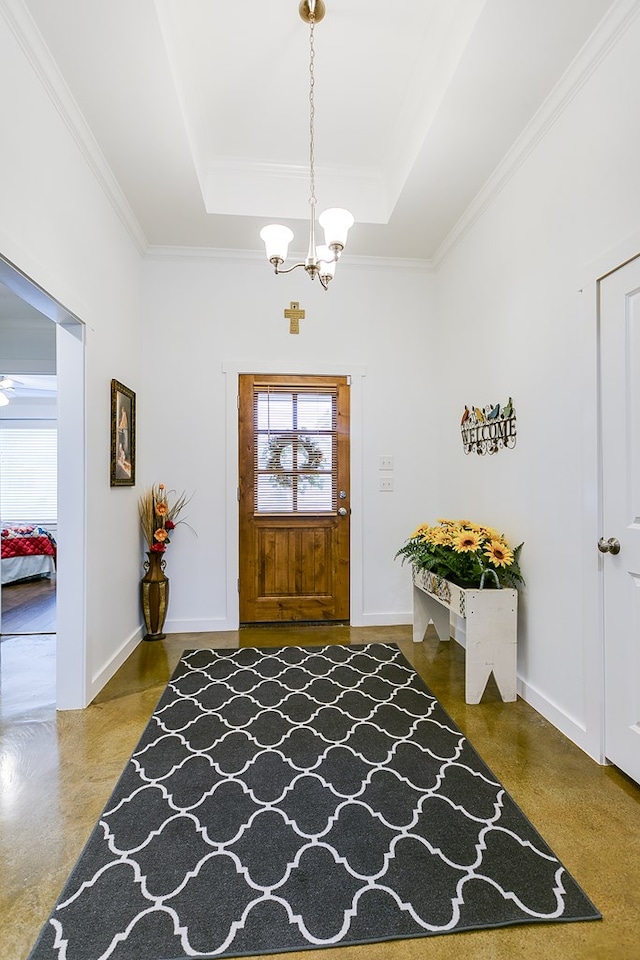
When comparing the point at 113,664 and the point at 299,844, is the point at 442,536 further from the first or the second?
the point at 113,664

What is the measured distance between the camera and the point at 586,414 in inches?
80.7

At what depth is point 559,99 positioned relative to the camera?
216 centimetres

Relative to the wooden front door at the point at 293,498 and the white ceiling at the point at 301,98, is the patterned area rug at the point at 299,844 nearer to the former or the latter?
the wooden front door at the point at 293,498

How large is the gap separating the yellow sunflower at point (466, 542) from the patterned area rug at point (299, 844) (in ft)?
2.75

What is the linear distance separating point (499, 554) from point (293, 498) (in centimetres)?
175

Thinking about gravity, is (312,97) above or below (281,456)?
above

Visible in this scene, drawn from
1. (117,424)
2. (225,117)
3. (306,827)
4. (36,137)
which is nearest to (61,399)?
(117,424)

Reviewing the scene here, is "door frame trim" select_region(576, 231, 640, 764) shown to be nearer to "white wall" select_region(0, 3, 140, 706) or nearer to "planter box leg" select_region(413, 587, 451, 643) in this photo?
"planter box leg" select_region(413, 587, 451, 643)

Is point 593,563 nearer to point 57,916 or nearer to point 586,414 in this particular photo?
point 586,414

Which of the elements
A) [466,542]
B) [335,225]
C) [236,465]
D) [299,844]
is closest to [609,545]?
[466,542]

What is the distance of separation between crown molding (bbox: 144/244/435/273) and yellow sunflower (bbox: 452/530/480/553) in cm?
240

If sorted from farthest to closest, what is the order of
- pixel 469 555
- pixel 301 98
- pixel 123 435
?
pixel 123 435, pixel 469 555, pixel 301 98

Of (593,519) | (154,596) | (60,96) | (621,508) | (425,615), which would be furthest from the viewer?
(154,596)

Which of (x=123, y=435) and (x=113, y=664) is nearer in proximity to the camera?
(x=113, y=664)
